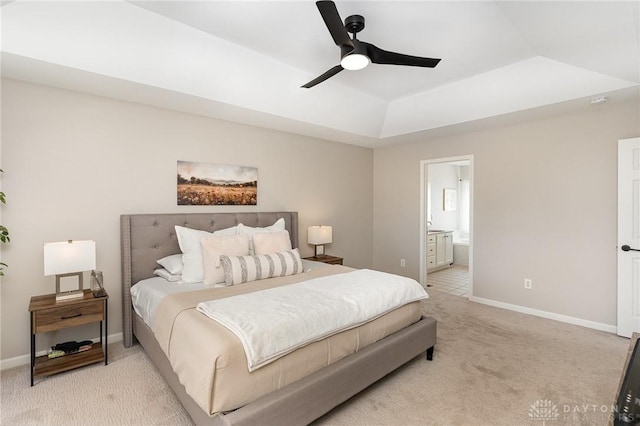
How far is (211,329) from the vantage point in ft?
5.84

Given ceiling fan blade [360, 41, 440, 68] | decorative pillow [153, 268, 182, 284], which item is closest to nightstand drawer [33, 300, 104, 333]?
decorative pillow [153, 268, 182, 284]

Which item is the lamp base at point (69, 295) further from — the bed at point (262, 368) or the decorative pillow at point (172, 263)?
the decorative pillow at point (172, 263)

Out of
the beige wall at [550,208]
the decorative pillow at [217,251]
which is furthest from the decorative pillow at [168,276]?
the beige wall at [550,208]

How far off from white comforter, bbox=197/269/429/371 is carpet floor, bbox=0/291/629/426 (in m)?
0.59

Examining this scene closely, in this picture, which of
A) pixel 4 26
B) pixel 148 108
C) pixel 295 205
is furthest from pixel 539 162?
pixel 4 26

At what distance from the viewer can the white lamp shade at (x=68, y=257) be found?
2471mm

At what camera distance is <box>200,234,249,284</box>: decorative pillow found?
292 centimetres

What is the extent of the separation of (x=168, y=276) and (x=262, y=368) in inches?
69.5

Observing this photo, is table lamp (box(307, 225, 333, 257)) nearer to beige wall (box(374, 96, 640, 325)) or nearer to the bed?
the bed

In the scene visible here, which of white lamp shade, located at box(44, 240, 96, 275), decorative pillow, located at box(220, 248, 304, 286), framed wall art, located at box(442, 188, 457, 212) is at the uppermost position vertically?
framed wall art, located at box(442, 188, 457, 212)

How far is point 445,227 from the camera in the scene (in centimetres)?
753

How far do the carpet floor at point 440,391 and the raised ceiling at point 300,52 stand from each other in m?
2.40

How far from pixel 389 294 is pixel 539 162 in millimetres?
2915

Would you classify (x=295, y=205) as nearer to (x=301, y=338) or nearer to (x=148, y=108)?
(x=148, y=108)
